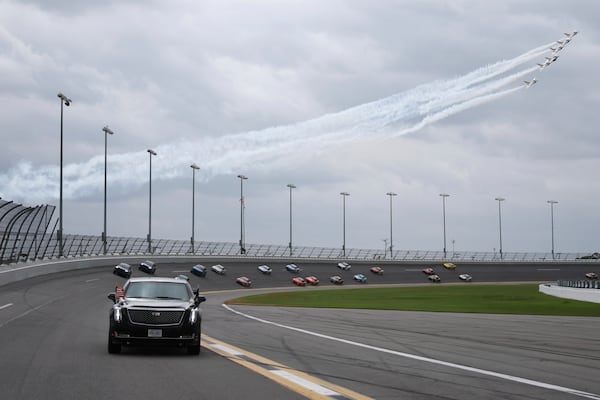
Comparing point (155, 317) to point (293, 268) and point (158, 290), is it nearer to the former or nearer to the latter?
point (158, 290)

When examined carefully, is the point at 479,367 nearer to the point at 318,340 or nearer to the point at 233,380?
the point at 233,380

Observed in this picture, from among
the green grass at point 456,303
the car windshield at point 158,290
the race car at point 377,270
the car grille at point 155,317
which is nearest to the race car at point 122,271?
the green grass at point 456,303

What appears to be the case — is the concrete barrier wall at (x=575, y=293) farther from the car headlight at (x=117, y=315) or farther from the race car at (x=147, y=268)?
the car headlight at (x=117, y=315)

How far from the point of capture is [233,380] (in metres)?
12.0

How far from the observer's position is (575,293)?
175 feet

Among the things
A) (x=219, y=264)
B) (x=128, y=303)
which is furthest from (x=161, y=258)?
(x=128, y=303)

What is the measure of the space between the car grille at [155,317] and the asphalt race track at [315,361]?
Answer: 68 centimetres

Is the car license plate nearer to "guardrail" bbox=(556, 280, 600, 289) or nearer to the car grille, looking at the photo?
the car grille

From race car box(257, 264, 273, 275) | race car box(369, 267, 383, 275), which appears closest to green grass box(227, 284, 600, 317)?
race car box(257, 264, 273, 275)

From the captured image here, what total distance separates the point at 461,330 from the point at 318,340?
6.15 metres

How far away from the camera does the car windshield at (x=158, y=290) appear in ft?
55.3

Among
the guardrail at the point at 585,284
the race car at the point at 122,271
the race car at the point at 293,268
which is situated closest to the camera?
the guardrail at the point at 585,284

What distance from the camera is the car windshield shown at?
1686 centimetres

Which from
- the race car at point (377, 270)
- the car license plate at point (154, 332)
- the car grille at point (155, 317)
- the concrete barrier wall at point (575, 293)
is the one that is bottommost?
the race car at point (377, 270)
